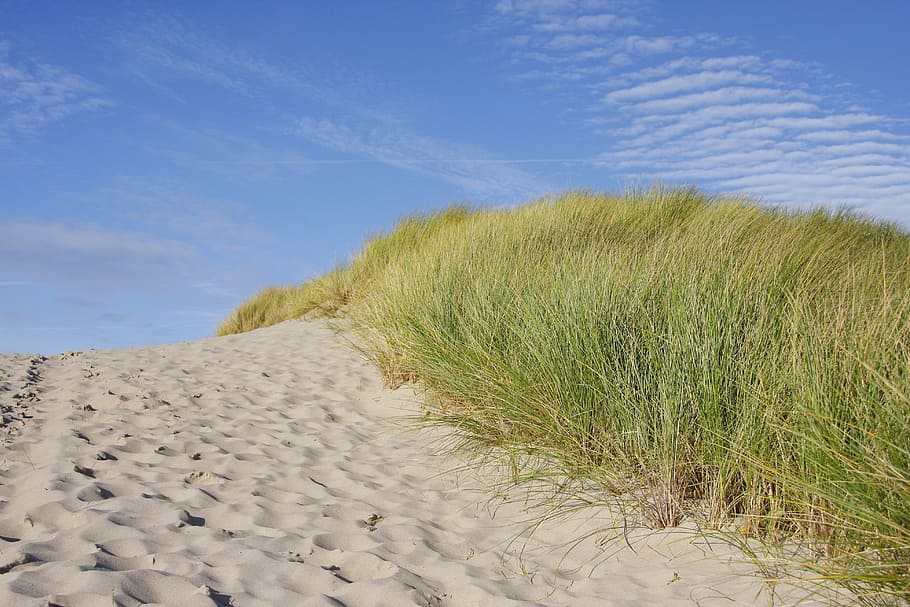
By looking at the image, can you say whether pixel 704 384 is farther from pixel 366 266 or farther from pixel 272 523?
pixel 366 266

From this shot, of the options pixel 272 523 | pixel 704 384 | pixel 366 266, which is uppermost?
pixel 366 266

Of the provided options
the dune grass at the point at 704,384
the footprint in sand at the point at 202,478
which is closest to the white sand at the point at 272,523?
the footprint in sand at the point at 202,478

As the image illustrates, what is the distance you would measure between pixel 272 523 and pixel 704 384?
2317mm

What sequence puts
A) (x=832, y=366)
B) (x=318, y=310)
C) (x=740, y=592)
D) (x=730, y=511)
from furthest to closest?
1. (x=318, y=310)
2. (x=730, y=511)
3. (x=832, y=366)
4. (x=740, y=592)

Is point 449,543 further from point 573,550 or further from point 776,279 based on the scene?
point 776,279

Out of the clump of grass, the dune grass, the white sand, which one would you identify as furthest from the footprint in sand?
the clump of grass

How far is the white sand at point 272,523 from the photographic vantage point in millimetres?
2639

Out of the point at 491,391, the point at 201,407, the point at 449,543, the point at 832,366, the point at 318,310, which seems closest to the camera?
the point at 832,366

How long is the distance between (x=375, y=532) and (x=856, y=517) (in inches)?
84.8

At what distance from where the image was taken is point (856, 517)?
2312mm

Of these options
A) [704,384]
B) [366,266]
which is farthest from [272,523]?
[366,266]

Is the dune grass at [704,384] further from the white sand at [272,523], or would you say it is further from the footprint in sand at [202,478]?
the footprint in sand at [202,478]

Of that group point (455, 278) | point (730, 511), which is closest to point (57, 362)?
point (455, 278)

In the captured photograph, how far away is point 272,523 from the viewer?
345 cm
